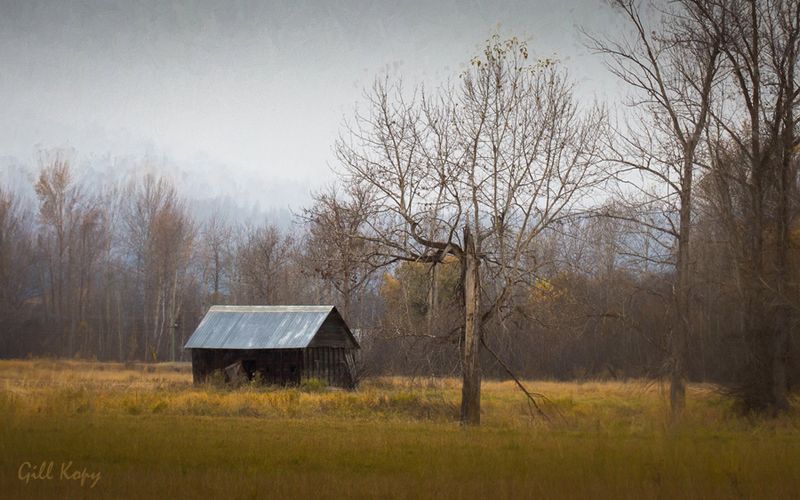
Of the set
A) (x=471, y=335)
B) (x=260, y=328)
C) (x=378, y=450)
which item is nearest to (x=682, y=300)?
(x=471, y=335)

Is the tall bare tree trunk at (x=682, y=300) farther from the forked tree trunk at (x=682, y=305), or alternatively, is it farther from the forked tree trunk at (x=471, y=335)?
the forked tree trunk at (x=471, y=335)

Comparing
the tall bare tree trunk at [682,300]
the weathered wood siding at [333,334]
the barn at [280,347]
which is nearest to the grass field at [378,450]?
the tall bare tree trunk at [682,300]

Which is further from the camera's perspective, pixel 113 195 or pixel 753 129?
pixel 113 195

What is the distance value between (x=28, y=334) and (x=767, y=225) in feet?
198

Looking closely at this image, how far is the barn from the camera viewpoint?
34.7m

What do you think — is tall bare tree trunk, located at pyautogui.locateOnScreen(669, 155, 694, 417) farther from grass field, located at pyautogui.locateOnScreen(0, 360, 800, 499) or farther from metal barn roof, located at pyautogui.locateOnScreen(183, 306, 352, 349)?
metal barn roof, located at pyautogui.locateOnScreen(183, 306, 352, 349)

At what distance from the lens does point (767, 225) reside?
2073 cm

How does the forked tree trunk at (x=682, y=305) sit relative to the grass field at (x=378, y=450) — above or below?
above

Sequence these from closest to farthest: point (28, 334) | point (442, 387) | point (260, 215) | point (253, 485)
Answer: point (253, 485) → point (442, 387) → point (28, 334) → point (260, 215)

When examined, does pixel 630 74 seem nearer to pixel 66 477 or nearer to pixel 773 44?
pixel 773 44

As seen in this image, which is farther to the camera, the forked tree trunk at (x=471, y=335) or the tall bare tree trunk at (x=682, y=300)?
the tall bare tree trunk at (x=682, y=300)

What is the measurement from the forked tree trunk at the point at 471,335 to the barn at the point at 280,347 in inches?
605

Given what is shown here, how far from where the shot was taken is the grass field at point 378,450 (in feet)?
34.4

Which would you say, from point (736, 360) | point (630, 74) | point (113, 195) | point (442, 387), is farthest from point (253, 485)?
point (113, 195)
